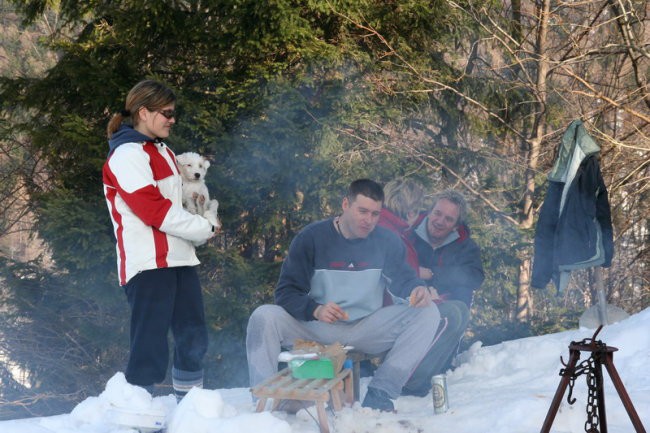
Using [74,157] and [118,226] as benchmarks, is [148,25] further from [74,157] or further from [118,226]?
[118,226]

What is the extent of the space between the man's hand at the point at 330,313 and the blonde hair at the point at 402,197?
1.36 metres

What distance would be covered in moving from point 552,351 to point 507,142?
5219mm

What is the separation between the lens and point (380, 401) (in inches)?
141

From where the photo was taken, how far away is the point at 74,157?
799 cm

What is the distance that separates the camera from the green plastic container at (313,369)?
3246 mm

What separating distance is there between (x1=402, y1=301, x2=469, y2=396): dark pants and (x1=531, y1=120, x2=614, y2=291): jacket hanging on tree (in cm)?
107

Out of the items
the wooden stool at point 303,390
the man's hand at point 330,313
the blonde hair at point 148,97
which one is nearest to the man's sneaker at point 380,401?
the wooden stool at point 303,390

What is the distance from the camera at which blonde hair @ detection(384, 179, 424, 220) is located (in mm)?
4863

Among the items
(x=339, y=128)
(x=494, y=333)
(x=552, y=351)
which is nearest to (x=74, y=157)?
(x=339, y=128)

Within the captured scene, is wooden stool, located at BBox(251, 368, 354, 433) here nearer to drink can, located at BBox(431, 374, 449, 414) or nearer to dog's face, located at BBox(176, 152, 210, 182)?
drink can, located at BBox(431, 374, 449, 414)

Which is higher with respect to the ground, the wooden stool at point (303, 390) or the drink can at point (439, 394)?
the wooden stool at point (303, 390)

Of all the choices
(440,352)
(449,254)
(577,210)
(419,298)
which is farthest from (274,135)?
(419,298)

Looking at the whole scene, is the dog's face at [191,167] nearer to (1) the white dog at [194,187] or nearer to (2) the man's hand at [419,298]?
(1) the white dog at [194,187]

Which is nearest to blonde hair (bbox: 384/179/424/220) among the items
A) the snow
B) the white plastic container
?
the snow
